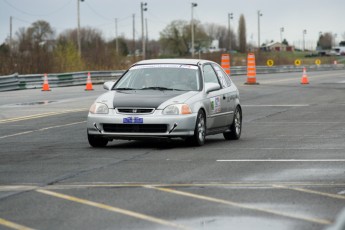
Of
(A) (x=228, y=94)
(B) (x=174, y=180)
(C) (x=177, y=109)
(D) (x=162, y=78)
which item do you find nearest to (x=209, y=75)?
(A) (x=228, y=94)

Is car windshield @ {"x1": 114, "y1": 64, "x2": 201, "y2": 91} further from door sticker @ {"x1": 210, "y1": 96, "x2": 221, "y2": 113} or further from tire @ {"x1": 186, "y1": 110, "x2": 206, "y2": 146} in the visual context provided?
tire @ {"x1": 186, "y1": 110, "x2": 206, "y2": 146}

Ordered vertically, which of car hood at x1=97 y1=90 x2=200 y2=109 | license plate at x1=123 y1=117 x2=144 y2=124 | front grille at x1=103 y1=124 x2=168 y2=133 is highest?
car hood at x1=97 y1=90 x2=200 y2=109

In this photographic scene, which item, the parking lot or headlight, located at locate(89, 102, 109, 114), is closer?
the parking lot

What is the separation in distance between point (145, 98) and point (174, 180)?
4.38m

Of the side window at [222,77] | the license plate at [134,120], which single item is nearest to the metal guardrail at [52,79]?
the side window at [222,77]

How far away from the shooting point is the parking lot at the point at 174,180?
797 centimetres

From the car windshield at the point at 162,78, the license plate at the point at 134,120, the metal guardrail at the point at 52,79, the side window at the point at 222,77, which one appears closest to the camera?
the license plate at the point at 134,120

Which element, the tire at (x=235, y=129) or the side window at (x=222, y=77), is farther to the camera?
the tire at (x=235, y=129)

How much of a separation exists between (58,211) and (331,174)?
4018 millimetres

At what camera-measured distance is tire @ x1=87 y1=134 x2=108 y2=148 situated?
49.5 ft

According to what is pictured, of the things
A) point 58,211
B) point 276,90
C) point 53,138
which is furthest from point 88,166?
point 276,90

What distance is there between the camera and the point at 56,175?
11.3m

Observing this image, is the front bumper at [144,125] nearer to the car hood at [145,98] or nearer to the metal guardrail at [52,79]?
the car hood at [145,98]

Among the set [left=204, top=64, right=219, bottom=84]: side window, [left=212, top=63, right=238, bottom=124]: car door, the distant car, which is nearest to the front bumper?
the distant car
